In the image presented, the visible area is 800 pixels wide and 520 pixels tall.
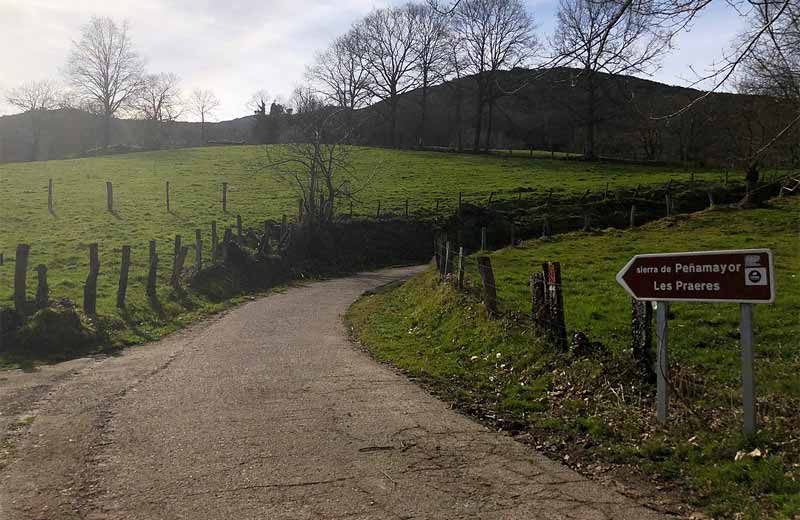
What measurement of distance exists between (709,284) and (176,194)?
1600 inches

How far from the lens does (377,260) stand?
3388 centimetres

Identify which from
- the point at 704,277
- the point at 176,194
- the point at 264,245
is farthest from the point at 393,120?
the point at 704,277

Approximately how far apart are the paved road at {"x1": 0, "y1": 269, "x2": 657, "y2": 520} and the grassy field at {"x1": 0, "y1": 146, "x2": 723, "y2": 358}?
5.05 m

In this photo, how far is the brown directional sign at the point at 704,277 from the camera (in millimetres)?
5949

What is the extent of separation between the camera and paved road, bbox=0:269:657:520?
5.22 m

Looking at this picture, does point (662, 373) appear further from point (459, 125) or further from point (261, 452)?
point (459, 125)

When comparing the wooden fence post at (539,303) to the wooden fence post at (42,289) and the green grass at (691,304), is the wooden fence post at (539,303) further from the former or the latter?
the wooden fence post at (42,289)

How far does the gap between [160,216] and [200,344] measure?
76.1 ft

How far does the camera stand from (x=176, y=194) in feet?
142

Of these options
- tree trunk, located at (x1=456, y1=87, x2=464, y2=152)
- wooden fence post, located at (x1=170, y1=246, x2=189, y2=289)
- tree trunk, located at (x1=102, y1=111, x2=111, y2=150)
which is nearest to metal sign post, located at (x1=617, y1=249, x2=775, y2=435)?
wooden fence post, located at (x1=170, y1=246, x2=189, y2=289)

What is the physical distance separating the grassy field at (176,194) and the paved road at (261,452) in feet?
16.6

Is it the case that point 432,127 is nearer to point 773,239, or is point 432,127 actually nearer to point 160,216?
point 160,216

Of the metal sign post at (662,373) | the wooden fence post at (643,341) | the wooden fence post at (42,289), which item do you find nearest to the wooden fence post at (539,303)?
the wooden fence post at (643,341)

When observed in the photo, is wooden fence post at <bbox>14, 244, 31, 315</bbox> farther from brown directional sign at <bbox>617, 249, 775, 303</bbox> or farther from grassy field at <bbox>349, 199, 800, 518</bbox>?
brown directional sign at <bbox>617, 249, 775, 303</bbox>
